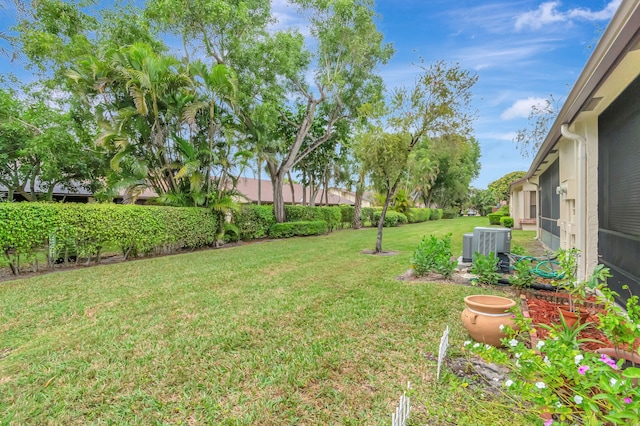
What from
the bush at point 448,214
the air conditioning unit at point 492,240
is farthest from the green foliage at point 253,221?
the bush at point 448,214

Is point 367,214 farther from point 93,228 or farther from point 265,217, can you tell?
point 93,228

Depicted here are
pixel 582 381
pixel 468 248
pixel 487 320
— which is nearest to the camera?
pixel 582 381

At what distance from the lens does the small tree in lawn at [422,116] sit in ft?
29.4

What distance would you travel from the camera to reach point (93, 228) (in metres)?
8.34

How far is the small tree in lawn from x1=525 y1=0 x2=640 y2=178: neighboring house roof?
438 centimetres

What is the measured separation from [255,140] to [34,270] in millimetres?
9109

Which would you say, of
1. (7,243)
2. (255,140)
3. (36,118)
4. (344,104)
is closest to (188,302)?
(7,243)

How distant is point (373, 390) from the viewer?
265 cm

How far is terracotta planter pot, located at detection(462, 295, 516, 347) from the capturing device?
320cm

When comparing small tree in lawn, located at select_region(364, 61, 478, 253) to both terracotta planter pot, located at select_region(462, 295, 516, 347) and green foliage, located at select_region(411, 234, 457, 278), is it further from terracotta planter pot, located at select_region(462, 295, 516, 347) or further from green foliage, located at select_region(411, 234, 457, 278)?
terracotta planter pot, located at select_region(462, 295, 516, 347)

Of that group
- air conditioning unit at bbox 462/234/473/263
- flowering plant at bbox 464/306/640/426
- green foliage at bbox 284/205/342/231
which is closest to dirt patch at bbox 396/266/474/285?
air conditioning unit at bbox 462/234/473/263

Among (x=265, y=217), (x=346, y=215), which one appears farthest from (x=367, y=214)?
(x=265, y=217)

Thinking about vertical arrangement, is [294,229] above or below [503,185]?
below

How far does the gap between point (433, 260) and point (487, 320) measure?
3447mm
